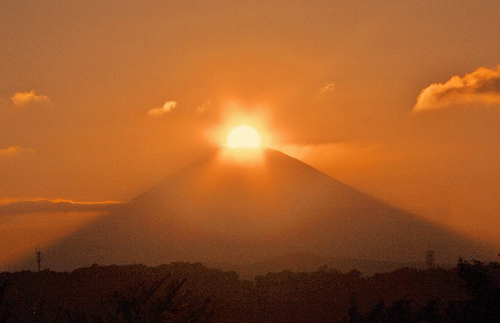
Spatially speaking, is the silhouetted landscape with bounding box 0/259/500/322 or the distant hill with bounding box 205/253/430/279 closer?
the silhouetted landscape with bounding box 0/259/500/322

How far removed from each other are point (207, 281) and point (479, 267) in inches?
1771

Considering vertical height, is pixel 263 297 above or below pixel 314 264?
below

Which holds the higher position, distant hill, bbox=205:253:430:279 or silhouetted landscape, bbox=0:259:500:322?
distant hill, bbox=205:253:430:279

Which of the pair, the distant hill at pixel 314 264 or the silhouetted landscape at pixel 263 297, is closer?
the silhouetted landscape at pixel 263 297

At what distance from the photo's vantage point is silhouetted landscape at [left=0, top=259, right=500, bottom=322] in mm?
16656

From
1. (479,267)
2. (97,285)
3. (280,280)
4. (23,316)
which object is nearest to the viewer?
(479,267)

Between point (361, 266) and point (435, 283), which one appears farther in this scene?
point (361, 266)

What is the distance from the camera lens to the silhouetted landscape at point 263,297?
16656 mm

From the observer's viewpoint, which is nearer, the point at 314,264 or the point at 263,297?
the point at 263,297

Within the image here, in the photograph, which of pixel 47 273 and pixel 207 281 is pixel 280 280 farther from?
pixel 47 273

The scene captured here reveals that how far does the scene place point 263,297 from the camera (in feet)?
151

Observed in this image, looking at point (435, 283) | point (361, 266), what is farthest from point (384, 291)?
point (361, 266)

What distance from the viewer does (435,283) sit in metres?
35.8

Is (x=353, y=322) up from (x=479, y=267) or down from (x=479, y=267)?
down
